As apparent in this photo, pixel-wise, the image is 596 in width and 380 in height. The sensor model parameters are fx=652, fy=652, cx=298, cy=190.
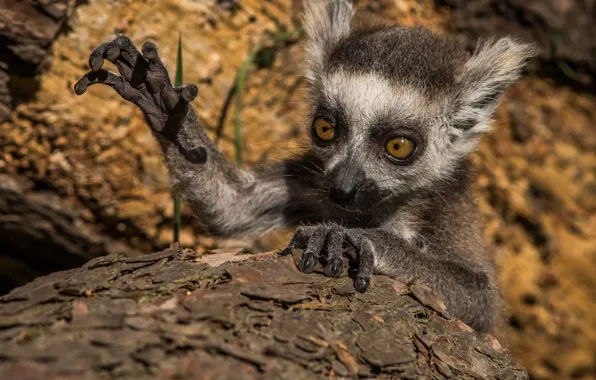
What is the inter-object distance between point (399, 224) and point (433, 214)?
0.97 ft

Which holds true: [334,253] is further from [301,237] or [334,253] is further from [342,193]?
[342,193]

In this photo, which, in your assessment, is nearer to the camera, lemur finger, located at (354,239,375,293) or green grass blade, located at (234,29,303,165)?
lemur finger, located at (354,239,375,293)

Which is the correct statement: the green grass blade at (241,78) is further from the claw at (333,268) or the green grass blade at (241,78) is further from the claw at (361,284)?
the claw at (361,284)

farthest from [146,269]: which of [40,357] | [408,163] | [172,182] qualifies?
[408,163]

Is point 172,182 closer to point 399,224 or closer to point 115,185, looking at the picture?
point 115,185

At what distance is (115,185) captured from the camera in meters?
6.29

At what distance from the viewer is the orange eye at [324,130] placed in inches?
200

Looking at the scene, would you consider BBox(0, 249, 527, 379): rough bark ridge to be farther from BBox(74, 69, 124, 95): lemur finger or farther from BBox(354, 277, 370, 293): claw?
BBox(74, 69, 124, 95): lemur finger

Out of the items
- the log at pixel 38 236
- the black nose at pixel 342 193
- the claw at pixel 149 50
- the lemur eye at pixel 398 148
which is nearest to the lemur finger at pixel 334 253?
the black nose at pixel 342 193

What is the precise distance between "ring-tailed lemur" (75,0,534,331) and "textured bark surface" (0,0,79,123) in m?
1.28

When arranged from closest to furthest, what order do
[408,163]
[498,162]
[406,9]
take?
[408,163]
[406,9]
[498,162]

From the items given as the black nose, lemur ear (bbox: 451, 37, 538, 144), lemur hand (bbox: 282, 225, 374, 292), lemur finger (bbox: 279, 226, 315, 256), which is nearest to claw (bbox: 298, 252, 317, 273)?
lemur hand (bbox: 282, 225, 374, 292)

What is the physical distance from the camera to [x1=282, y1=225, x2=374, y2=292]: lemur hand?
3.86 meters

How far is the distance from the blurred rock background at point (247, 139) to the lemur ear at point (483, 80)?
1.42m
